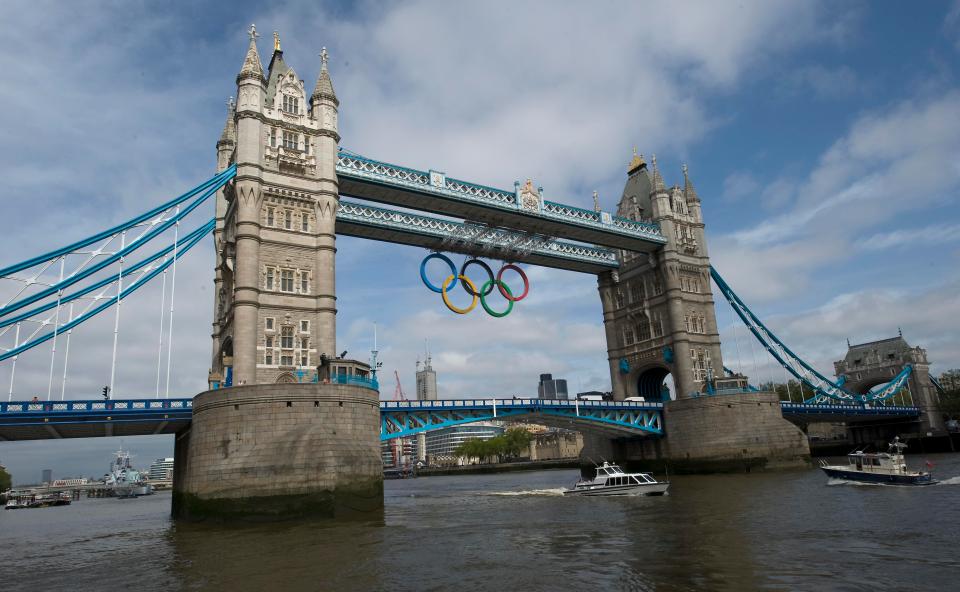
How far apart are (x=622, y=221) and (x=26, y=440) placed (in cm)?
5338

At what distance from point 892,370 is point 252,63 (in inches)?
4111

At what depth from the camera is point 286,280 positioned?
42781 millimetres

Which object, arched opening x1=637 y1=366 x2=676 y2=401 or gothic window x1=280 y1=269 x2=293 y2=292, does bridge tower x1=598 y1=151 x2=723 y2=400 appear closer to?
arched opening x1=637 y1=366 x2=676 y2=401

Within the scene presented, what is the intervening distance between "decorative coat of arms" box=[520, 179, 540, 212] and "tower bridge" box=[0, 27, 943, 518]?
0.14 m

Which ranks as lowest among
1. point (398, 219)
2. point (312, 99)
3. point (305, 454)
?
point (305, 454)

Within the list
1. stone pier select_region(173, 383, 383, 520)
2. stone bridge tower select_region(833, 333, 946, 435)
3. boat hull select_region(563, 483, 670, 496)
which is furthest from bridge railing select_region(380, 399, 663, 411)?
stone bridge tower select_region(833, 333, 946, 435)

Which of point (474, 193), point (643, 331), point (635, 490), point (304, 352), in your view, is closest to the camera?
point (635, 490)

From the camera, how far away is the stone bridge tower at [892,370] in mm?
97250

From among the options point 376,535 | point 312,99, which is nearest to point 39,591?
point 376,535

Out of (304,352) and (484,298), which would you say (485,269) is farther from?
(304,352)

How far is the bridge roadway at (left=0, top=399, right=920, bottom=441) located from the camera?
3722 cm

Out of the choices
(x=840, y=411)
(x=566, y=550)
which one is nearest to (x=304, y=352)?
(x=566, y=550)

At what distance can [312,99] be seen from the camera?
155ft

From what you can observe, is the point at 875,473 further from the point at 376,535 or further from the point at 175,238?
the point at 175,238
